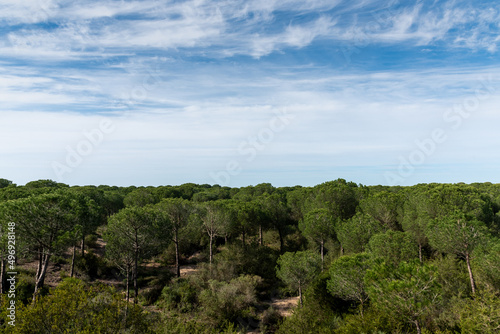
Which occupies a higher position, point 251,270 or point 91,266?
point 91,266

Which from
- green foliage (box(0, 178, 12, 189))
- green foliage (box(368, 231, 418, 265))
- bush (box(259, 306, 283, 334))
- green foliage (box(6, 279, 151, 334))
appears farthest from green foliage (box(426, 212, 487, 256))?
green foliage (box(0, 178, 12, 189))

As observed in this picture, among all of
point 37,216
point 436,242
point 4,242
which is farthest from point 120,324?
point 436,242

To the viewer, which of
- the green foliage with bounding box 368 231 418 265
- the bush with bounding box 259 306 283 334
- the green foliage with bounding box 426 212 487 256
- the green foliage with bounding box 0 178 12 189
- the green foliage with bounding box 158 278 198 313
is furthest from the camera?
the green foliage with bounding box 0 178 12 189

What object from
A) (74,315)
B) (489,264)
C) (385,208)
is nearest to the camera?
(74,315)

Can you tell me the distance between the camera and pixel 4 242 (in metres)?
23.7

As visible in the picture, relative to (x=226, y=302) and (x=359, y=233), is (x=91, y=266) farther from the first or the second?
(x=359, y=233)

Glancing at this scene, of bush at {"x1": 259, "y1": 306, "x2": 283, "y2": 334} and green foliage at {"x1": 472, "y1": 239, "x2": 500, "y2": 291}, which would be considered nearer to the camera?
green foliage at {"x1": 472, "y1": 239, "x2": 500, "y2": 291}

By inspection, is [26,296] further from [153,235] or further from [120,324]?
[120,324]

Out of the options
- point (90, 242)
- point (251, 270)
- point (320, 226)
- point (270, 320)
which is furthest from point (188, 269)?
point (320, 226)

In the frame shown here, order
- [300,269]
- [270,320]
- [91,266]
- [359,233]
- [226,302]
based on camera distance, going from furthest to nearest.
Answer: [91,266], [359,233], [300,269], [270,320], [226,302]

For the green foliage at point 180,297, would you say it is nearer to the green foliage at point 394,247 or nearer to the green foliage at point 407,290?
the green foliage at point 394,247

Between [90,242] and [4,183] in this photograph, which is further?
[4,183]

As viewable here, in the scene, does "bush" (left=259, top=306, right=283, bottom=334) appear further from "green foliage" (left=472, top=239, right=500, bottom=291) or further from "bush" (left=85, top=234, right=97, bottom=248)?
"bush" (left=85, top=234, right=97, bottom=248)

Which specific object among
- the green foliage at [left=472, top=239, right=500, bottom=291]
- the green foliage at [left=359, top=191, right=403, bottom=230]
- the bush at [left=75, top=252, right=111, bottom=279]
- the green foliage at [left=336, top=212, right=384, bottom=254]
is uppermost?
the green foliage at [left=359, top=191, right=403, bottom=230]
